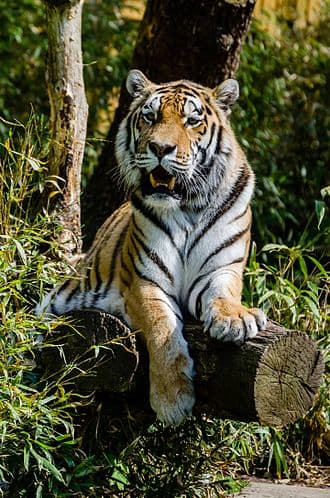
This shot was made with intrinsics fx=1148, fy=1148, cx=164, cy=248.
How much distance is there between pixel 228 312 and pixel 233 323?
0.13 m

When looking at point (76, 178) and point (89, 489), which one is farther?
point (76, 178)

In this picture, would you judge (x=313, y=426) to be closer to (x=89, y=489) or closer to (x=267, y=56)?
(x=89, y=489)

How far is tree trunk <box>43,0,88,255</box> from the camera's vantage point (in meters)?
5.09

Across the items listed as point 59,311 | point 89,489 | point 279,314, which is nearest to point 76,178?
point 59,311

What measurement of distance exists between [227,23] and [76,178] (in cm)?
142

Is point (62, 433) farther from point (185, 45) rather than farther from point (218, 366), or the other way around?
point (185, 45)

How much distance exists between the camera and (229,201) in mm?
4637

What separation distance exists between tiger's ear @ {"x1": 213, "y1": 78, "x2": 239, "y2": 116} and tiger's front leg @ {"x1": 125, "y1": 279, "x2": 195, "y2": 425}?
985mm

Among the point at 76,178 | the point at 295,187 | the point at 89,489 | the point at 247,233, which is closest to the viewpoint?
the point at 89,489

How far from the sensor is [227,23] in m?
6.06

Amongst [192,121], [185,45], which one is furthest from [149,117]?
[185,45]

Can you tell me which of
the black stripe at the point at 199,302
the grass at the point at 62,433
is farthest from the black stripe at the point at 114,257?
the black stripe at the point at 199,302

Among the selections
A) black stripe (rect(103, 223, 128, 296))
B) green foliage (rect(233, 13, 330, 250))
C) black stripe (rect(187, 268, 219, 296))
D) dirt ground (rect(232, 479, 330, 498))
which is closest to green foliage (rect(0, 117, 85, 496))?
black stripe (rect(103, 223, 128, 296))

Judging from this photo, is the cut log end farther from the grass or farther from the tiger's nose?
the tiger's nose
